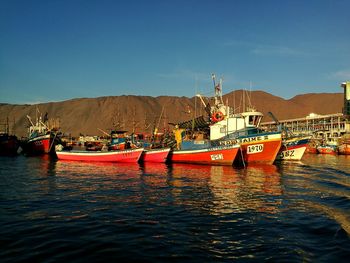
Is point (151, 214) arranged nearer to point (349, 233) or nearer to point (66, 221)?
point (66, 221)

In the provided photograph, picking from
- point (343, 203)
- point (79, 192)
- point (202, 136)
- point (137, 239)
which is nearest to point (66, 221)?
point (137, 239)

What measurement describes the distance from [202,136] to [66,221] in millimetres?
31534

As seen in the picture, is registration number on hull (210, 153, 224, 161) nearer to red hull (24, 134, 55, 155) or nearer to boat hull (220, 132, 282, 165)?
boat hull (220, 132, 282, 165)

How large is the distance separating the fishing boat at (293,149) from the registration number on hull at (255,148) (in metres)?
10.7

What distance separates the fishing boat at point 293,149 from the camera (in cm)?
4328

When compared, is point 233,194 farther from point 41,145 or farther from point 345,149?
point 345,149

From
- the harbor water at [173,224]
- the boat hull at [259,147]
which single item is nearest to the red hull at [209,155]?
the boat hull at [259,147]

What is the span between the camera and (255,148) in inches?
1369

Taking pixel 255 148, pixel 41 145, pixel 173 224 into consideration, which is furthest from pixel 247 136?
pixel 41 145

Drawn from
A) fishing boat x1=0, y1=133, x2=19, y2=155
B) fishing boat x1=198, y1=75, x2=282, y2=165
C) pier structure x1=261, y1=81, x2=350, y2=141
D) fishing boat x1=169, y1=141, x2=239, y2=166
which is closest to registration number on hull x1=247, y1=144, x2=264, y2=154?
fishing boat x1=198, y1=75, x2=282, y2=165

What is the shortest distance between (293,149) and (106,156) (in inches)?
1067

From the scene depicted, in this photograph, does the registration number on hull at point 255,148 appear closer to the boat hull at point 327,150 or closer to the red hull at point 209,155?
the red hull at point 209,155

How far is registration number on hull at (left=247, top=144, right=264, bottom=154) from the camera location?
3447cm

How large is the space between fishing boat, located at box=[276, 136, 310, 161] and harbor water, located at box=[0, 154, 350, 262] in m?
25.4
